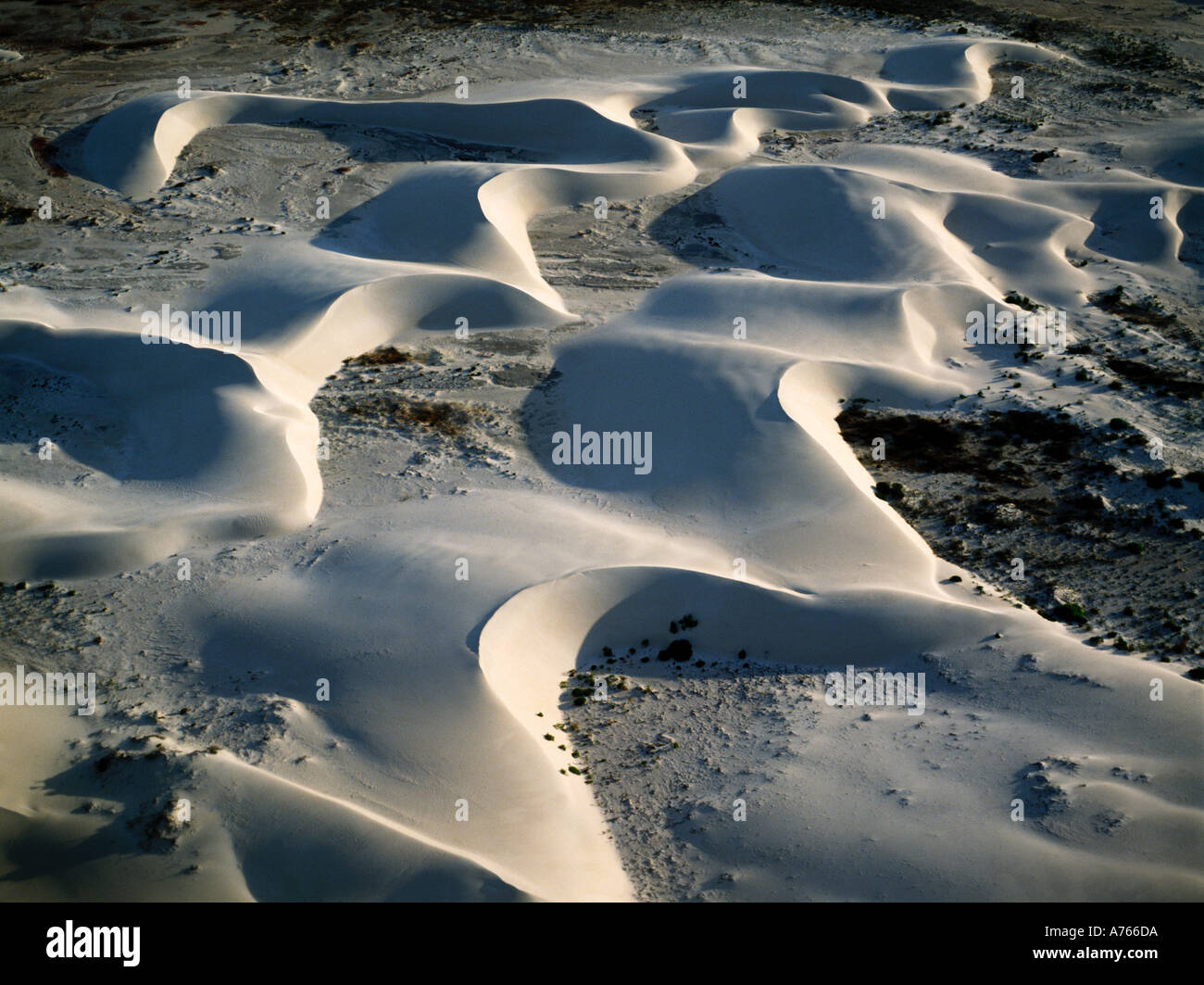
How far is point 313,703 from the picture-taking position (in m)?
8.45

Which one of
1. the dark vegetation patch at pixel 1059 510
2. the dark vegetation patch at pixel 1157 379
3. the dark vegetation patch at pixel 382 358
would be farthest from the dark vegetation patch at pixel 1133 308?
the dark vegetation patch at pixel 382 358

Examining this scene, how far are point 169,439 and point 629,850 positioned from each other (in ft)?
25.2

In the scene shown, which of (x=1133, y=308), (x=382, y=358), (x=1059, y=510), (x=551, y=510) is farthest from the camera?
(x=1133, y=308)

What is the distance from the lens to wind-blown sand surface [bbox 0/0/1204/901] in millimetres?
7434

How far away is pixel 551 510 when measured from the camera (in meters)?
10.8

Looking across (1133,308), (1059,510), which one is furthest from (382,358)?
Result: (1133,308)

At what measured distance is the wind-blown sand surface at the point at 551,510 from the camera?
743 cm

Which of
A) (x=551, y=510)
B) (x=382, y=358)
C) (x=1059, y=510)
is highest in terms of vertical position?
(x=382, y=358)

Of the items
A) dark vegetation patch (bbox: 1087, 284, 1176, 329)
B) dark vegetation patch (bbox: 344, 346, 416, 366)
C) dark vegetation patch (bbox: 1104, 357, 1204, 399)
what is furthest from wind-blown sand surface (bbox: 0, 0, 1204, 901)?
dark vegetation patch (bbox: 1104, 357, 1204, 399)

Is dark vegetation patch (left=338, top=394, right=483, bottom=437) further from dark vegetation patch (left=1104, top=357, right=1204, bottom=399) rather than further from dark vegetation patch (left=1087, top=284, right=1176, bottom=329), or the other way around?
dark vegetation patch (left=1087, top=284, right=1176, bottom=329)

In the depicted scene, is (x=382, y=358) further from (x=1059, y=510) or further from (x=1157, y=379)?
(x=1157, y=379)

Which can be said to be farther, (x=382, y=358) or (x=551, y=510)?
(x=382, y=358)

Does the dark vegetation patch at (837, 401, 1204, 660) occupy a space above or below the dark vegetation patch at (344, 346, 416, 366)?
below

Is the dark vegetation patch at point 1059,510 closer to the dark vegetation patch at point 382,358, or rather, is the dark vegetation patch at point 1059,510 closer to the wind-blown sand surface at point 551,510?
the wind-blown sand surface at point 551,510
